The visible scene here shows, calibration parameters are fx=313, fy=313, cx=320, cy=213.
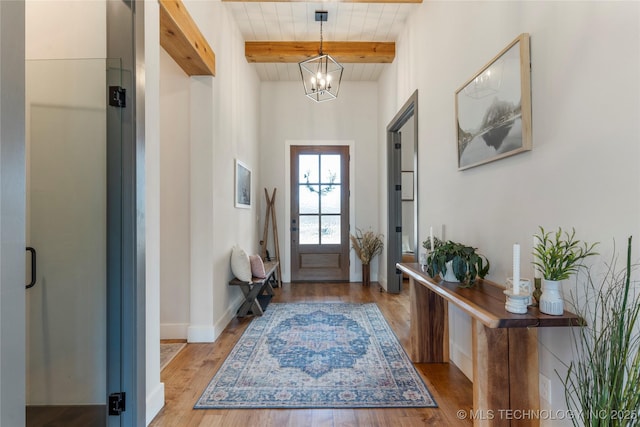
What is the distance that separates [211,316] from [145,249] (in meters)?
1.29

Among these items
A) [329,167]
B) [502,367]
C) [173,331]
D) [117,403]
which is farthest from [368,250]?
[117,403]

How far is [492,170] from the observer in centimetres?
183

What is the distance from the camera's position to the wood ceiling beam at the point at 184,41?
1999 millimetres

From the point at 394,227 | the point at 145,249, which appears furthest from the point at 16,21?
the point at 394,227

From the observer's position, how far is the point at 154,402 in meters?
1.74

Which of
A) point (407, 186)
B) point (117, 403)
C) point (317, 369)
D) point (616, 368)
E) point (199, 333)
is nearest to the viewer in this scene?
point (616, 368)

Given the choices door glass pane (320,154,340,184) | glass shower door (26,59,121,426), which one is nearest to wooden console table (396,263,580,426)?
glass shower door (26,59,121,426)

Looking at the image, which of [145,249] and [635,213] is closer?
[635,213]

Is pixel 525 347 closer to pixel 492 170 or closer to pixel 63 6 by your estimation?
pixel 492 170

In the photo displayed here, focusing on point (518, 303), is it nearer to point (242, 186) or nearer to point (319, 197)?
point (242, 186)

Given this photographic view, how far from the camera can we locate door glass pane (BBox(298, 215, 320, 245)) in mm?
5109

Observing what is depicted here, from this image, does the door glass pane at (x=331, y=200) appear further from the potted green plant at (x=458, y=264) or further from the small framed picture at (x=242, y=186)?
the potted green plant at (x=458, y=264)

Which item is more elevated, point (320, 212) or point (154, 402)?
point (320, 212)

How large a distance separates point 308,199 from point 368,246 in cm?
122
